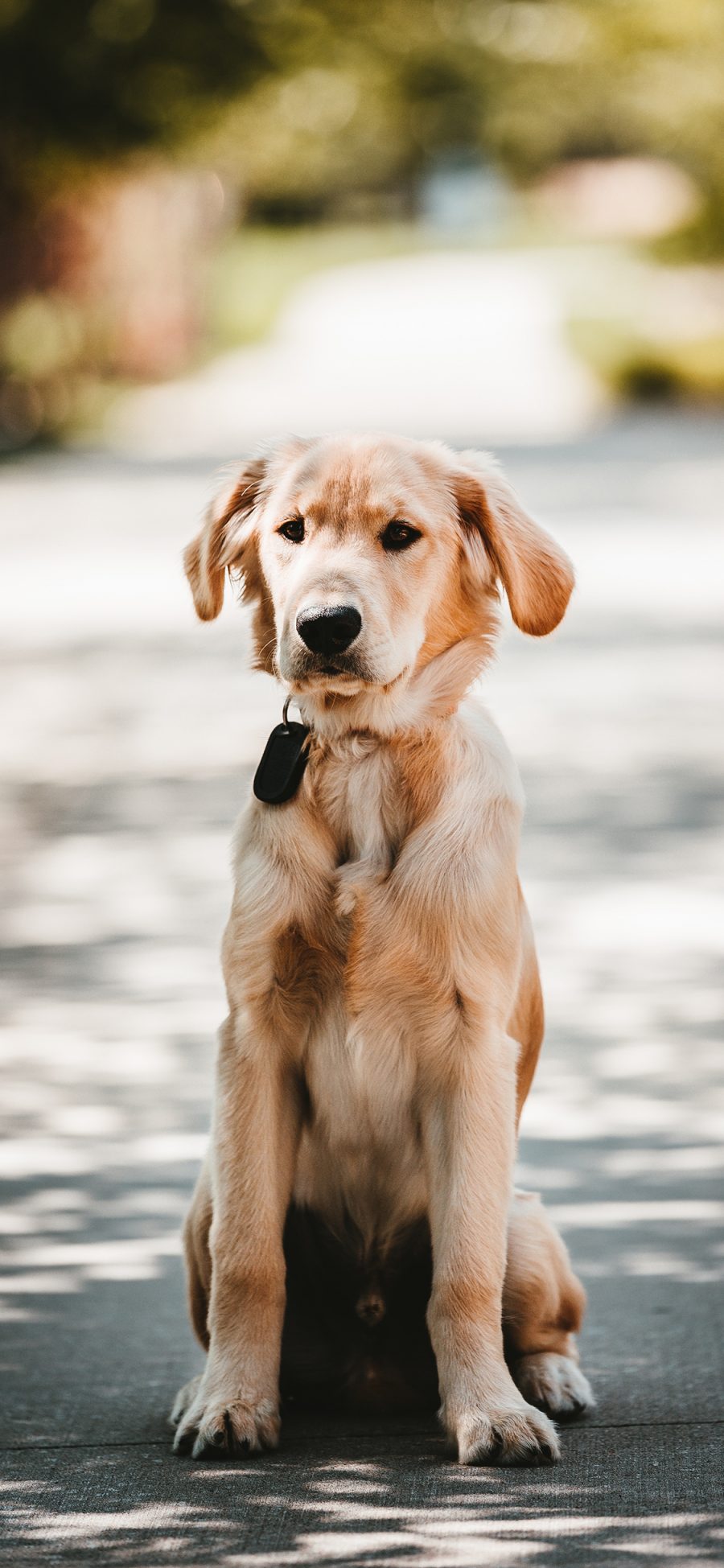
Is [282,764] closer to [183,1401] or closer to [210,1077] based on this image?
[183,1401]

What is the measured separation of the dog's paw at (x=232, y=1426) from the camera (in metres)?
3.45

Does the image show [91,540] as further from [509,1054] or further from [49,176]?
[509,1054]

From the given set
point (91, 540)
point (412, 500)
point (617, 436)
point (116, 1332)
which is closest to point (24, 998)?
point (116, 1332)

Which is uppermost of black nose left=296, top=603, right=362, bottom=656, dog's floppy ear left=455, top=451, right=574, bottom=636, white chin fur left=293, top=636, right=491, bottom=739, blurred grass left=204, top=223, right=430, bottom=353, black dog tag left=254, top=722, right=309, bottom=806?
blurred grass left=204, top=223, right=430, bottom=353

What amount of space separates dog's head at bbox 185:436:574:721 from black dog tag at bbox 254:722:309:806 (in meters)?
0.08

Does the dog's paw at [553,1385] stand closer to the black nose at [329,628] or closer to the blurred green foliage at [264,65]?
the black nose at [329,628]

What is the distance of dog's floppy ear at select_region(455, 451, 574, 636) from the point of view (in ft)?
12.5

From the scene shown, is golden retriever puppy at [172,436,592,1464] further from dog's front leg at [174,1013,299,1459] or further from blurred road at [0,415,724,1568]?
blurred road at [0,415,724,1568]

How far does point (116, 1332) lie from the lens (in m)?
4.38

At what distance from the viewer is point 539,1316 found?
3725 mm

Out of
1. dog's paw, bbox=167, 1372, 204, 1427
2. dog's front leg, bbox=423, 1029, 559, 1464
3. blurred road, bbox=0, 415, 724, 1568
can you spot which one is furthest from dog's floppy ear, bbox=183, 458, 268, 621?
dog's paw, bbox=167, 1372, 204, 1427

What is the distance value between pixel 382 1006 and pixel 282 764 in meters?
0.51

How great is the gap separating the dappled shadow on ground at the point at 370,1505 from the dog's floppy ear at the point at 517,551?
1534 mm

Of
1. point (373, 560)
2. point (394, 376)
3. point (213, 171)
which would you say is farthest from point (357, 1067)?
point (213, 171)
